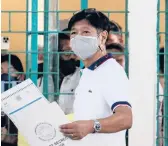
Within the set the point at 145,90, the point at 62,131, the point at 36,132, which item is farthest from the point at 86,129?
the point at 145,90

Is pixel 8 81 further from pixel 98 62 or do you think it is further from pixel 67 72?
pixel 98 62

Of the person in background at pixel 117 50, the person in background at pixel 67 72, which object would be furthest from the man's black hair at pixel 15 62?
the person in background at pixel 117 50

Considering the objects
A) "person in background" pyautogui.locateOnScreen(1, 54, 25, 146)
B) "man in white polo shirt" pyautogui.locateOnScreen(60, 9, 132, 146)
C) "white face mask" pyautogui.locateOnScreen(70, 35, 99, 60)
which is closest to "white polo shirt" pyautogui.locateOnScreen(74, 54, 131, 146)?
"man in white polo shirt" pyautogui.locateOnScreen(60, 9, 132, 146)

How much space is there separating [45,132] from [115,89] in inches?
14.6

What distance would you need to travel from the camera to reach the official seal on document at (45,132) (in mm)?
2225

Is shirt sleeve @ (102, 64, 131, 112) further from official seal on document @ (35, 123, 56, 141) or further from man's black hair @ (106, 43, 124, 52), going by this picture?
man's black hair @ (106, 43, 124, 52)

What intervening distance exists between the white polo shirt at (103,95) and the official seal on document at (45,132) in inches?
6.9

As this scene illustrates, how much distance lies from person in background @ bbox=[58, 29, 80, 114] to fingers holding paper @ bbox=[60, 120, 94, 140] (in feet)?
3.24

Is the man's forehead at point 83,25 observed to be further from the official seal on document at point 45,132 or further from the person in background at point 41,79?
the person in background at point 41,79

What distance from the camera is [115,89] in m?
2.23

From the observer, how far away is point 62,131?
216 cm

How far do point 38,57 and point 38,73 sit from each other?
15 cm

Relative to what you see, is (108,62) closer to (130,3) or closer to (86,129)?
(86,129)

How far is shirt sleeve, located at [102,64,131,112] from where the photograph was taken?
2219 millimetres
